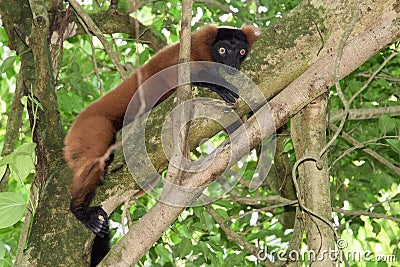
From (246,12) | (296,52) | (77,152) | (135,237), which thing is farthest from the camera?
(246,12)

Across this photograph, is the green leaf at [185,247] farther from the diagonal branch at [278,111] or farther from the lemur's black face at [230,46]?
the lemur's black face at [230,46]

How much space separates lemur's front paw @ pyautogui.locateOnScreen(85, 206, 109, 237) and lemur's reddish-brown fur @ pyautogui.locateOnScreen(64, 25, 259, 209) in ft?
0.33

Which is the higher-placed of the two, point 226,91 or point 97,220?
point 226,91

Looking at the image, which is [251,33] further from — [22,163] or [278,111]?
[22,163]

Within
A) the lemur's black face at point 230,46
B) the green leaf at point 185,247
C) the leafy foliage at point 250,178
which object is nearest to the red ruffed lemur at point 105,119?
the lemur's black face at point 230,46

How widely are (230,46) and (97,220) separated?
72.2 inches

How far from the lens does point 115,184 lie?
3.57 metres

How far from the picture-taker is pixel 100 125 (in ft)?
13.5

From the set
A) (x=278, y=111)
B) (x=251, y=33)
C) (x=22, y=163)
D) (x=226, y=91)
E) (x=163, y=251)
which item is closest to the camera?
(x=22, y=163)

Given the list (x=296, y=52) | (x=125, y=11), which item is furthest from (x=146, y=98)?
(x=125, y=11)

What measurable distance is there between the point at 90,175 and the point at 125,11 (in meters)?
2.53

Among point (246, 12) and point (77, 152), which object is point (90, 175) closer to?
point (77, 152)

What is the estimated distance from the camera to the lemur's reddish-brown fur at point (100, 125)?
3705 millimetres

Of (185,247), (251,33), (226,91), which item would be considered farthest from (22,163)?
(251,33)
